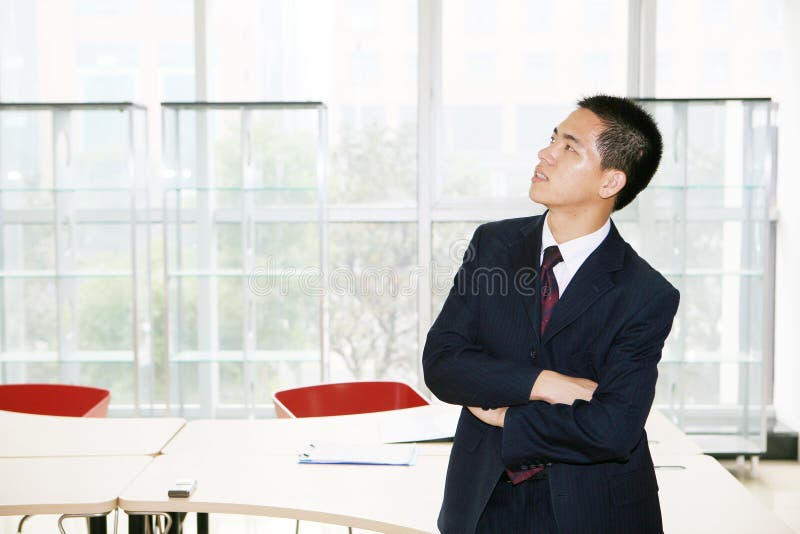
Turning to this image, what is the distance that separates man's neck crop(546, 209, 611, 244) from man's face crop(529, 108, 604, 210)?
27mm

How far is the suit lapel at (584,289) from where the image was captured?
1.67m

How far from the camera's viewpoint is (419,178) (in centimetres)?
508

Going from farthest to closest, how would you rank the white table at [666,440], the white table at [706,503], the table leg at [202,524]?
1. the table leg at [202,524]
2. the white table at [666,440]
3. the white table at [706,503]

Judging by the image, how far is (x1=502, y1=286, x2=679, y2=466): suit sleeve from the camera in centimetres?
162

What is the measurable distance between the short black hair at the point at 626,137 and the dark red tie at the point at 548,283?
214 mm

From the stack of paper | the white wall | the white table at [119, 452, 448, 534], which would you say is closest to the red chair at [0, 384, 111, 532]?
the white table at [119, 452, 448, 534]

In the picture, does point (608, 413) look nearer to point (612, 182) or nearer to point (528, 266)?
point (528, 266)

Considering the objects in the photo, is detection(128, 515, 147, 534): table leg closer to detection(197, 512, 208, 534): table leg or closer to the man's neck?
detection(197, 512, 208, 534): table leg

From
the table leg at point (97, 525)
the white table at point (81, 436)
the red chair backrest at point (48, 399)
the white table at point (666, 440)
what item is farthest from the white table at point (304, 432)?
the red chair backrest at point (48, 399)

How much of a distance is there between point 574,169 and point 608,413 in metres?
0.51

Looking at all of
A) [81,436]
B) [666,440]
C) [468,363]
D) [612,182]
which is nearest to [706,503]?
[666,440]

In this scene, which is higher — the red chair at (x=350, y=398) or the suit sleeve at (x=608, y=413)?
the suit sleeve at (x=608, y=413)

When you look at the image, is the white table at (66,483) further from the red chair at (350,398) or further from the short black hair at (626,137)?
the short black hair at (626,137)

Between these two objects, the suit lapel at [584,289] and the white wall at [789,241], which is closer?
the suit lapel at [584,289]
